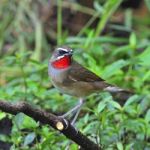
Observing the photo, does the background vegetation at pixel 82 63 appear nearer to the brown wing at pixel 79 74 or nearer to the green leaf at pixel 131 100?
the green leaf at pixel 131 100

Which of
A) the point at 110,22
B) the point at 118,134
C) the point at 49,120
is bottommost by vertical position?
the point at 110,22

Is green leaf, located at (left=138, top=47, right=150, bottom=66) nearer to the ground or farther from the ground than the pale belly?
nearer to the ground

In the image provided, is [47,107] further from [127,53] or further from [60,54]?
[127,53]

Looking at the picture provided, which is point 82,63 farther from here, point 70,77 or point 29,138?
point 29,138

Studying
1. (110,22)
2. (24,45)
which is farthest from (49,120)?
(110,22)

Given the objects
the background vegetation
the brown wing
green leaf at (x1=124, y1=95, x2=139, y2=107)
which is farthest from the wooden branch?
the brown wing

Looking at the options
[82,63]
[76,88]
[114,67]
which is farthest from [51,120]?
[82,63]

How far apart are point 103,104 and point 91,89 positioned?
42 cm

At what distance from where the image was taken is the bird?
4.65 meters

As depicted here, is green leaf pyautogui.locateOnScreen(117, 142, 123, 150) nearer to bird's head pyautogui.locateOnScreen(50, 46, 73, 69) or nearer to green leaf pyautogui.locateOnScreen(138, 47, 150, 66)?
bird's head pyautogui.locateOnScreen(50, 46, 73, 69)

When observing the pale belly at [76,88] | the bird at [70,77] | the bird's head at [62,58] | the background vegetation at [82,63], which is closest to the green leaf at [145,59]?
the background vegetation at [82,63]

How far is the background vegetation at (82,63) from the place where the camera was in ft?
14.9

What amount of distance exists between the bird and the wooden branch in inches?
16.7

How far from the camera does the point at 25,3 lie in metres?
8.00
